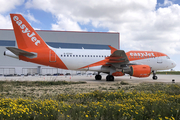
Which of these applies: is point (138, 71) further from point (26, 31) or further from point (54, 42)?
point (54, 42)

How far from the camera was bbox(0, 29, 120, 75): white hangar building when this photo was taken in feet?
142

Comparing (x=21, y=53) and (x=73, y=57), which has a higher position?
(x=21, y=53)

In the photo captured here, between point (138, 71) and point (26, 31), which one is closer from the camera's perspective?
point (26, 31)

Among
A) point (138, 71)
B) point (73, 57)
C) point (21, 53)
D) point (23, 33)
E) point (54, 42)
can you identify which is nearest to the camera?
point (21, 53)

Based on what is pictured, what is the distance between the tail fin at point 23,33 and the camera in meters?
16.3

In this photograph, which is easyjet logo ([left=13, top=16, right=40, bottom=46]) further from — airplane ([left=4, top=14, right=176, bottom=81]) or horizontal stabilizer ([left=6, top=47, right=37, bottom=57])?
horizontal stabilizer ([left=6, top=47, right=37, bottom=57])

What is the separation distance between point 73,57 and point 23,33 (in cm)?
574

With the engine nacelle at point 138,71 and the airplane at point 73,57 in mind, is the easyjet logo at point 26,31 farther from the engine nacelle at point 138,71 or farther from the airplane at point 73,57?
the engine nacelle at point 138,71

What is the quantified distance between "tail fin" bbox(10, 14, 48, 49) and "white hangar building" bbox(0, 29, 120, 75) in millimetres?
26886

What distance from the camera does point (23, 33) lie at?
16.5 m

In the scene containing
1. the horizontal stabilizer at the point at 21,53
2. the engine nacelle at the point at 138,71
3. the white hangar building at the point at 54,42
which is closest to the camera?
the horizontal stabilizer at the point at 21,53

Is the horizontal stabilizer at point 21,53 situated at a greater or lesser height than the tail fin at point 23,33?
lesser

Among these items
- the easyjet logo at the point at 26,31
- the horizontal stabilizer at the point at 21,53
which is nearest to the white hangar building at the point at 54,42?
the easyjet logo at the point at 26,31

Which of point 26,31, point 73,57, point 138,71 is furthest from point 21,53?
point 138,71
